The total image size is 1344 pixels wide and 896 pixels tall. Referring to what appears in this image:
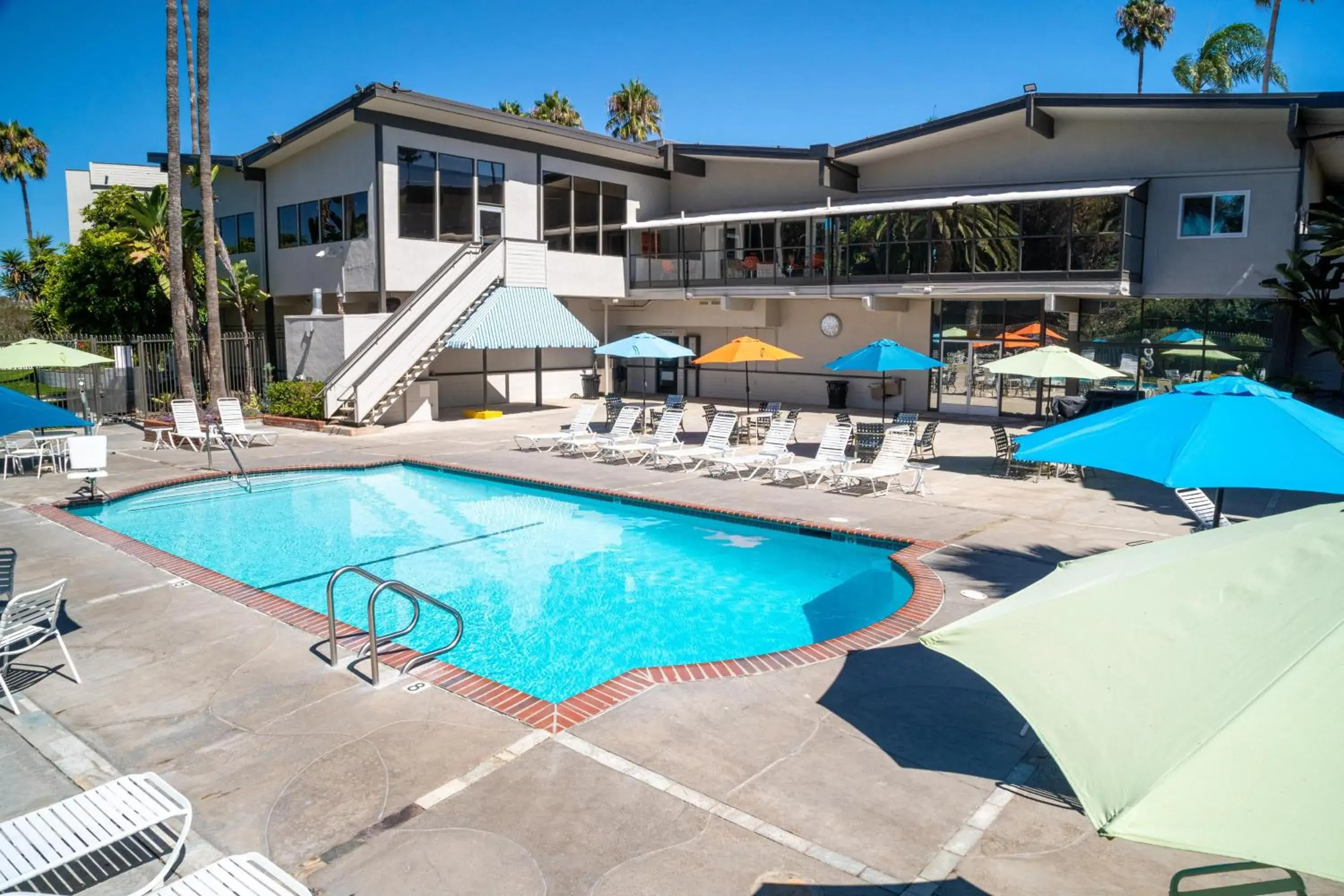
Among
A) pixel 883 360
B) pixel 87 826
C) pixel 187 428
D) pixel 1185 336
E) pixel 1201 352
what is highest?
pixel 1185 336

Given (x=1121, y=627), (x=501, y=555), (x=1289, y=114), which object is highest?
(x=1289, y=114)

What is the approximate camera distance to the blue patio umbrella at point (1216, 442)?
6.16 metres

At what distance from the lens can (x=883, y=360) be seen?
17812 mm

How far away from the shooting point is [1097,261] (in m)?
20.6

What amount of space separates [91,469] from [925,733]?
14168mm

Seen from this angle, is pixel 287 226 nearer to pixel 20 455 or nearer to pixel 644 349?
pixel 20 455

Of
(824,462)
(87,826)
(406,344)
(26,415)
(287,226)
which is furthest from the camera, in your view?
(287,226)

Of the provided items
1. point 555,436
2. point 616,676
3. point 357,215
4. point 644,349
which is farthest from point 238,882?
point 357,215

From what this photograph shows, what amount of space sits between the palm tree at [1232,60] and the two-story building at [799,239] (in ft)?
74.8

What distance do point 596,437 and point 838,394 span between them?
1023 centimetres

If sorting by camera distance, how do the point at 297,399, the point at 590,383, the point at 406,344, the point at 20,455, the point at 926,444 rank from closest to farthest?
the point at 20,455, the point at 926,444, the point at 406,344, the point at 297,399, the point at 590,383

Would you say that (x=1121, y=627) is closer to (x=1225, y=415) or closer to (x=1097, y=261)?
(x=1225, y=415)

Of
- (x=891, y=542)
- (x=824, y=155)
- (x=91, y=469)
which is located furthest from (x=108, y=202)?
(x=891, y=542)

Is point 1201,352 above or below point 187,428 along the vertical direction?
above
